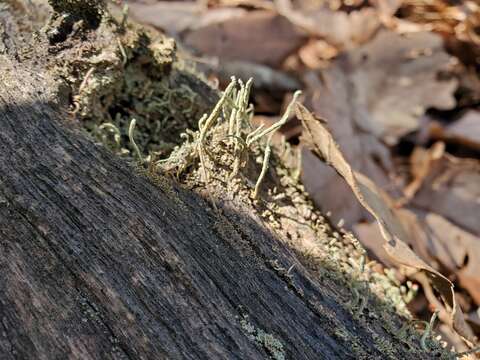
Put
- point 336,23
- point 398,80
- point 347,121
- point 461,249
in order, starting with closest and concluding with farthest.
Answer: point 461,249 < point 347,121 < point 398,80 < point 336,23

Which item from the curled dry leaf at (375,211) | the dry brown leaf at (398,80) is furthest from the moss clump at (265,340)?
the dry brown leaf at (398,80)

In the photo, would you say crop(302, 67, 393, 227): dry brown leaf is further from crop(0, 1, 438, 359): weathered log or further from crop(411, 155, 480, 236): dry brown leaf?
crop(0, 1, 438, 359): weathered log

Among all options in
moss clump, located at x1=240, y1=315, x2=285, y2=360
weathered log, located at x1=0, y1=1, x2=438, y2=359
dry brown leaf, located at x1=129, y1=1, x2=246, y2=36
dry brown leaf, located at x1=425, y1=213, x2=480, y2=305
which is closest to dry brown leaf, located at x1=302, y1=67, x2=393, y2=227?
dry brown leaf, located at x1=425, y1=213, x2=480, y2=305

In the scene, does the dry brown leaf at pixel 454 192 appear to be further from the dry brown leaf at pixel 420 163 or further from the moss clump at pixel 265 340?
the moss clump at pixel 265 340

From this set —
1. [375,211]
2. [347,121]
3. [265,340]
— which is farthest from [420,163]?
[265,340]

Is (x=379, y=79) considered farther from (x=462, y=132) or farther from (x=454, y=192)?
(x=454, y=192)

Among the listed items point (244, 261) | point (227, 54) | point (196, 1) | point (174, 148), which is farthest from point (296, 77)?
point (244, 261)

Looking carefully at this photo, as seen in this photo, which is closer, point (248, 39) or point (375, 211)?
point (375, 211)
